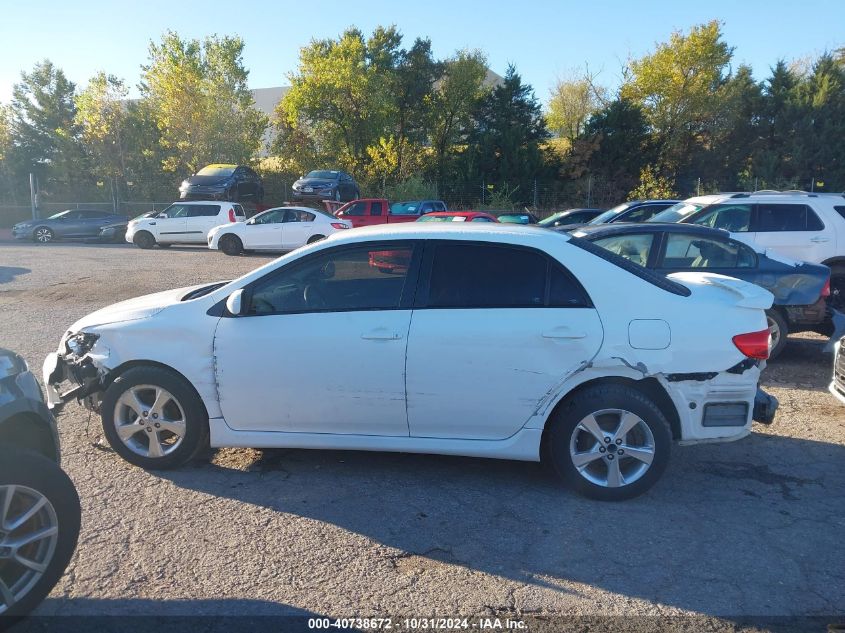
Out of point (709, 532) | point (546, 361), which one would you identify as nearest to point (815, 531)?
point (709, 532)

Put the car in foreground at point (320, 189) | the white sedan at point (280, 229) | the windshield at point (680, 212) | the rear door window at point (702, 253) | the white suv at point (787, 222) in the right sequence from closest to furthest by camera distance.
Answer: the rear door window at point (702, 253), the white suv at point (787, 222), the windshield at point (680, 212), the white sedan at point (280, 229), the car in foreground at point (320, 189)

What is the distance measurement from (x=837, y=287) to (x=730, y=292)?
664cm

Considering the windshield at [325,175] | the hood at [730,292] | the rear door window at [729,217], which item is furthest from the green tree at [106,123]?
the hood at [730,292]

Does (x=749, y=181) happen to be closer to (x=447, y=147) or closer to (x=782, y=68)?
(x=782, y=68)

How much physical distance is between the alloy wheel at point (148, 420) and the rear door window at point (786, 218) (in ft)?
27.3

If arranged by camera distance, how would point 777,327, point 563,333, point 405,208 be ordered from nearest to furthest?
point 563,333 → point 777,327 → point 405,208

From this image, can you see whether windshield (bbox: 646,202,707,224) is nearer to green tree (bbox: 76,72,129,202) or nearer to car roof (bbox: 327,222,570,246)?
car roof (bbox: 327,222,570,246)

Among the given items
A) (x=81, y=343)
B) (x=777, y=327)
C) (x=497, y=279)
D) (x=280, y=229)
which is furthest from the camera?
(x=280, y=229)

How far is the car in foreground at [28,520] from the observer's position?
2.99 metres

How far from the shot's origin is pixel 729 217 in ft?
32.1

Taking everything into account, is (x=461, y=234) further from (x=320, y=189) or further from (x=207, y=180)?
(x=207, y=180)

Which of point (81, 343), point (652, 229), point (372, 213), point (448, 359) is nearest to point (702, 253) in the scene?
point (652, 229)

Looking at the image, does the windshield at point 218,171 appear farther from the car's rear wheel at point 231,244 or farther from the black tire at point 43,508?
the black tire at point 43,508

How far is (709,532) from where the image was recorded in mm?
3990
